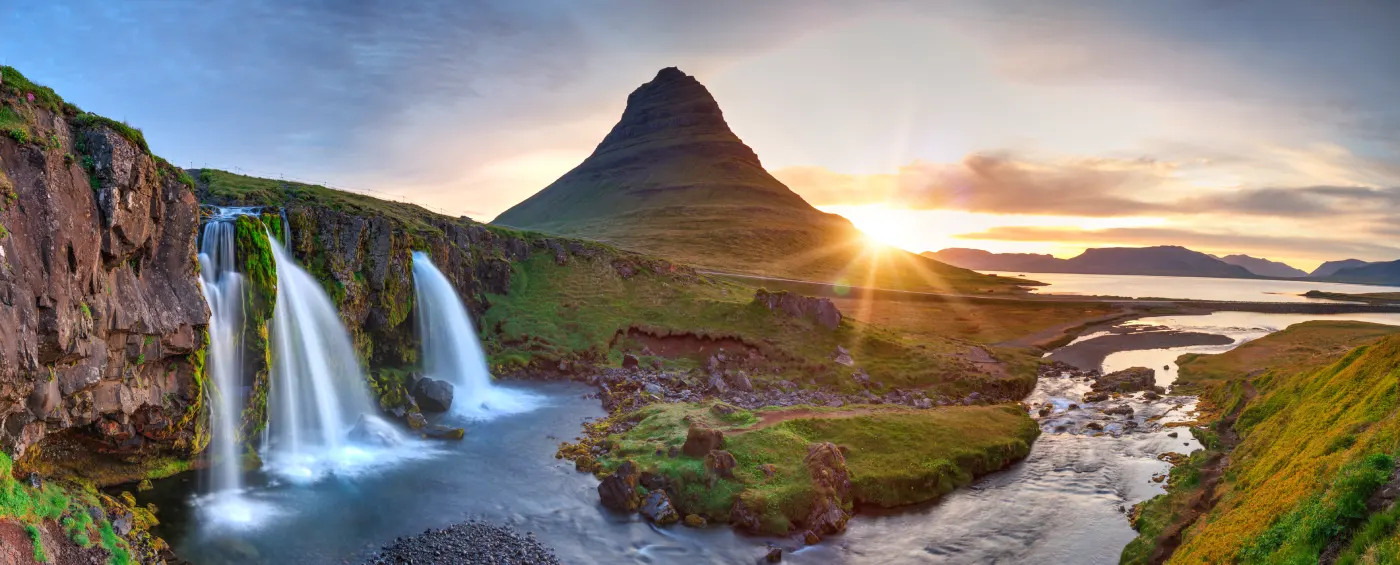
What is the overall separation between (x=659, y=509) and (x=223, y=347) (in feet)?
80.2

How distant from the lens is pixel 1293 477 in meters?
22.3

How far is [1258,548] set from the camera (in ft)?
60.7

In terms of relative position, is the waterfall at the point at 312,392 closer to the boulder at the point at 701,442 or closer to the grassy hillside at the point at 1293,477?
the boulder at the point at 701,442

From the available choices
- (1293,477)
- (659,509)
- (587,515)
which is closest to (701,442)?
(659,509)

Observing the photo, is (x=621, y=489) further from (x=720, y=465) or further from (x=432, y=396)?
(x=432, y=396)

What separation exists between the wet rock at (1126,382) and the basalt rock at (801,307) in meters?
26.8

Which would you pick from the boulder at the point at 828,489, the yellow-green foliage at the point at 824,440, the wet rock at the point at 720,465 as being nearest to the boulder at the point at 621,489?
the yellow-green foliage at the point at 824,440

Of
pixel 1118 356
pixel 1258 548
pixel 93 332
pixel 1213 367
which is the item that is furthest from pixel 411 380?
pixel 1118 356

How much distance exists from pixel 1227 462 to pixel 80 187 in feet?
179

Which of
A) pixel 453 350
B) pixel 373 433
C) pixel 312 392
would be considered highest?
pixel 453 350

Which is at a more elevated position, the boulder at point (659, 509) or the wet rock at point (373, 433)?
the wet rock at point (373, 433)

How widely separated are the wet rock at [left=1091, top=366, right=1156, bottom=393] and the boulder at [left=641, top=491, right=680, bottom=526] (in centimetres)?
5068

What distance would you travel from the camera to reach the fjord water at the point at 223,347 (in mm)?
31766

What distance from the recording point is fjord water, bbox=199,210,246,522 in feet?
104
